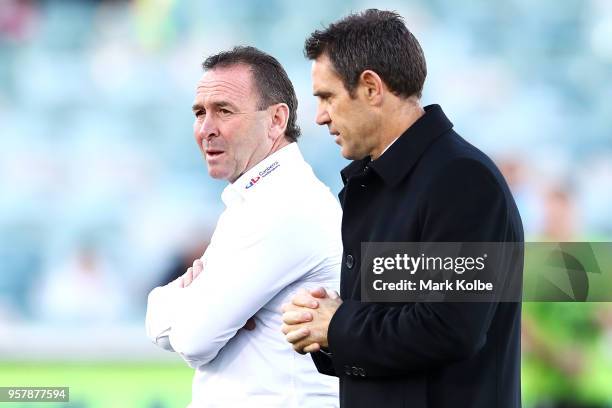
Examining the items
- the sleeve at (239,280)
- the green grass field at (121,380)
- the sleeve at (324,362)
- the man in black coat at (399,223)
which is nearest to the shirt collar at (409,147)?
the man in black coat at (399,223)

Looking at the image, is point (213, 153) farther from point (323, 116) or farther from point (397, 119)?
point (397, 119)

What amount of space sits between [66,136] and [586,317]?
489 cm

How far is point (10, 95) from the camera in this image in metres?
9.02

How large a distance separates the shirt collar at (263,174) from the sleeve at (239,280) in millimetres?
226

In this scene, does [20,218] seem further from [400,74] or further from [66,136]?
[400,74]

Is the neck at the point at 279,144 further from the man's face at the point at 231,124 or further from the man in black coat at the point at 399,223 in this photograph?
the man in black coat at the point at 399,223

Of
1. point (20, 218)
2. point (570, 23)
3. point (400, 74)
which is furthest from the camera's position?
point (570, 23)

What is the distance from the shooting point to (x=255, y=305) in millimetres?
2549

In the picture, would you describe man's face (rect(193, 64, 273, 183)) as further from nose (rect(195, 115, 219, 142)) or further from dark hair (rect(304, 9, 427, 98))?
dark hair (rect(304, 9, 427, 98))

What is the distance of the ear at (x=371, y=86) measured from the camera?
2035 mm

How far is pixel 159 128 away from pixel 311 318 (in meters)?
7.11

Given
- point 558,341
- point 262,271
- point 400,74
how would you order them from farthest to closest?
point 558,341
point 262,271
point 400,74

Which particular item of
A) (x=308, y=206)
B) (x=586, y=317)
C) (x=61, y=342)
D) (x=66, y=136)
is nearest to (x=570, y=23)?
(x=586, y=317)

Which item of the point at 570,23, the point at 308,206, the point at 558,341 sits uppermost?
the point at 570,23
